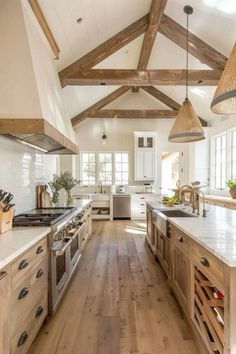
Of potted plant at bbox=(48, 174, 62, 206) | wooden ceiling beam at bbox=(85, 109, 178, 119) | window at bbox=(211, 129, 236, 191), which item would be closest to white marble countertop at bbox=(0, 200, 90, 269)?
potted plant at bbox=(48, 174, 62, 206)

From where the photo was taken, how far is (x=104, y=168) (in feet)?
26.6

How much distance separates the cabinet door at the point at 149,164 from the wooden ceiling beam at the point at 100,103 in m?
2.11

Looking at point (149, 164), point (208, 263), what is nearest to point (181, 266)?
point (208, 263)

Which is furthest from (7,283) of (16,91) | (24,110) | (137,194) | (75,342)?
(137,194)

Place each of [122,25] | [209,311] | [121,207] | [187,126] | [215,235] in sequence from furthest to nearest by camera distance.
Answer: [121,207] → [122,25] → [187,126] → [215,235] → [209,311]

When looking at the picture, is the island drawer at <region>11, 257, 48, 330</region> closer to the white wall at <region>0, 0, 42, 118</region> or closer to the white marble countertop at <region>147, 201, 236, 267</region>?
the white marble countertop at <region>147, 201, 236, 267</region>

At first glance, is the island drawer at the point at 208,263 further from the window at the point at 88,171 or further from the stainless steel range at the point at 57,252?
the window at the point at 88,171

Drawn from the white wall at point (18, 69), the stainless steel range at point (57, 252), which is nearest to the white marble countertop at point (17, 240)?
the stainless steel range at point (57, 252)

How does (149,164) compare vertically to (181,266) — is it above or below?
above

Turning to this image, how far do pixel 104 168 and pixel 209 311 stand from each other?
6814 millimetres

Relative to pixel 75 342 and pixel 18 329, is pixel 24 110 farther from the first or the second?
pixel 75 342

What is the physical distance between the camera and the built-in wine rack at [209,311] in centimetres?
133

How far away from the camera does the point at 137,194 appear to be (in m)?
7.43

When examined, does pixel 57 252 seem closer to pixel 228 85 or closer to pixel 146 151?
pixel 228 85
